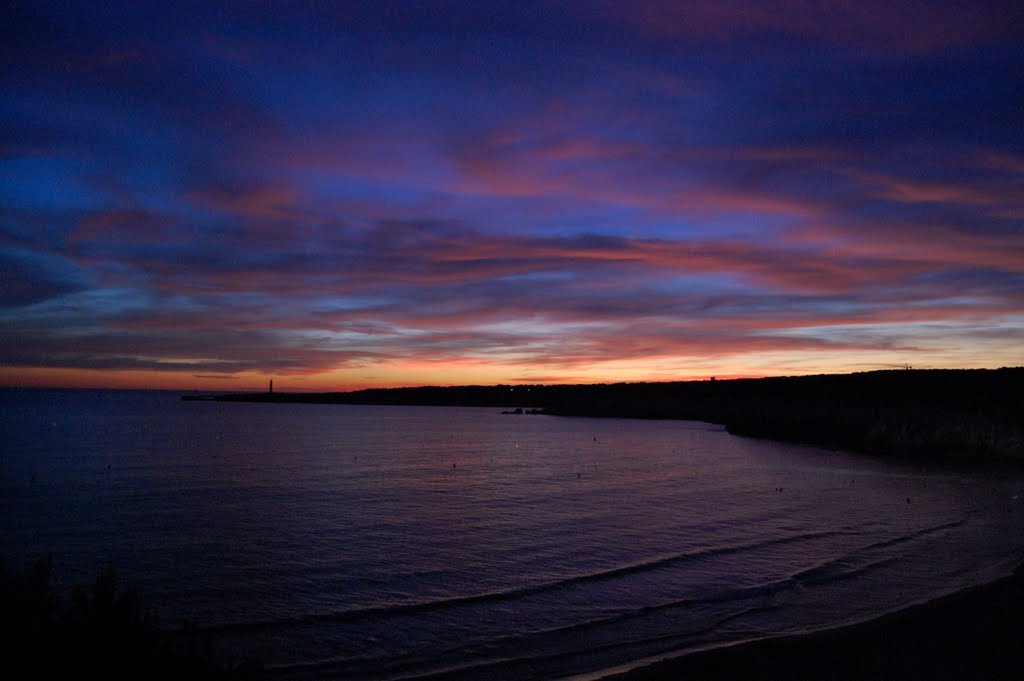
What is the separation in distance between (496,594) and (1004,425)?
52965mm

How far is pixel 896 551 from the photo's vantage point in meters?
18.7

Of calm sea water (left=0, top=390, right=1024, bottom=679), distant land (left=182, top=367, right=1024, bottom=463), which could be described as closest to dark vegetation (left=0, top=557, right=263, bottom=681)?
calm sea water (left=0, top=390, right=1024, bottom=679)

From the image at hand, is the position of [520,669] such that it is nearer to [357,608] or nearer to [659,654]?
[659,654]

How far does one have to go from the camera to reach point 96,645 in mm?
6922

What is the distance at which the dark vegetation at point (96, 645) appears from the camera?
6.55 meters

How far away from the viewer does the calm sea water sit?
12.1m

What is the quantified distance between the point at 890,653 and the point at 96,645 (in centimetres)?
1016

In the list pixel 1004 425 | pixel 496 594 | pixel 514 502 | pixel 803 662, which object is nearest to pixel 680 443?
pixel 1004 425

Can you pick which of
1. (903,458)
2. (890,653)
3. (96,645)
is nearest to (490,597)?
(890,653)

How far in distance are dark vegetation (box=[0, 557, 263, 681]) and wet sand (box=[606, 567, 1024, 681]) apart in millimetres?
5356

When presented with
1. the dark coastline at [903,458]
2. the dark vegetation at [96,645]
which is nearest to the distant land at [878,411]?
the dark coastline at [903,458]

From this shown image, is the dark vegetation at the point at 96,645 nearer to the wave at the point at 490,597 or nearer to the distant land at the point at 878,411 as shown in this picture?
the wave at the point at 490,597

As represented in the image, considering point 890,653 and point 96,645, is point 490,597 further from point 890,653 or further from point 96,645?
point 96,645

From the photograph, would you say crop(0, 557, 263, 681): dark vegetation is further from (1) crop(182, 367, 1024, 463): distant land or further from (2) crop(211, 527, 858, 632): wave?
(1) crop(182, 367, 1024, 463): distant land
